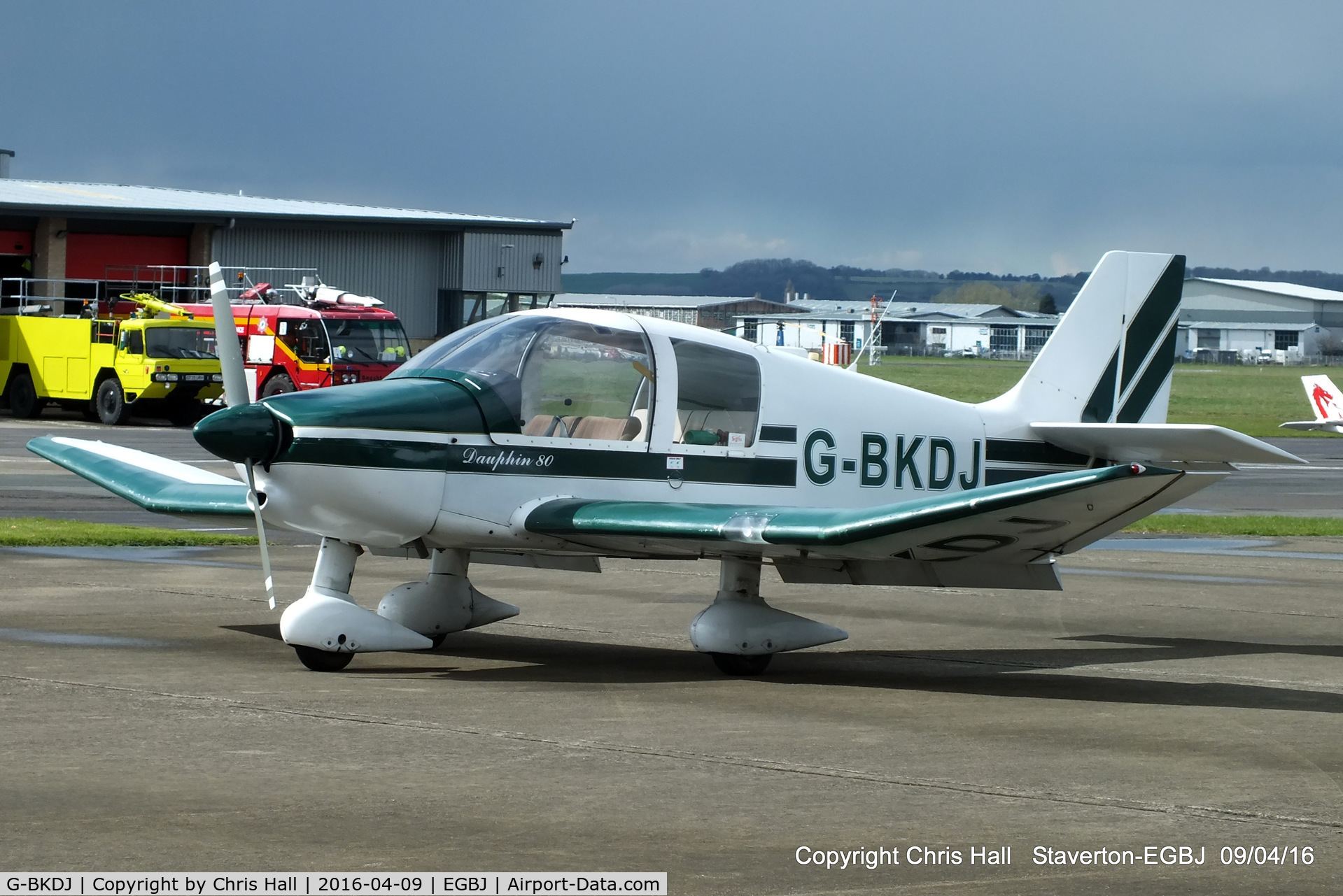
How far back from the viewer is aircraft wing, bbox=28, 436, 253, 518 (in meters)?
10.9

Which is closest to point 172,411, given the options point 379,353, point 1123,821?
point 379,353

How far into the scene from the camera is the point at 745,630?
9656mm

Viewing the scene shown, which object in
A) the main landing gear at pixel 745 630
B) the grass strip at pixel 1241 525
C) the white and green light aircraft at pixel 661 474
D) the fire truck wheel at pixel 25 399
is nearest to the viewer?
the white and green light aircraft at pixel 661 474

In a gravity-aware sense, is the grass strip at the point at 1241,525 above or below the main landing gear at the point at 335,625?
below

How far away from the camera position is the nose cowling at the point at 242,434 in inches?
342

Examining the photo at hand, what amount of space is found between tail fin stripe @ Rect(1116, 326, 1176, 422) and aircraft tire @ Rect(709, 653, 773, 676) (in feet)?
12.3

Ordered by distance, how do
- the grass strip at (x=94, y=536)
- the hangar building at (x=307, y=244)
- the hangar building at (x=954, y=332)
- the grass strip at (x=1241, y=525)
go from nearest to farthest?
the grass strip at (x=94, y=536) → the grass strip at (x=1241, y=525) → the hangar building at (x=307, y=244) → the hangar building at (x=954, y=332)

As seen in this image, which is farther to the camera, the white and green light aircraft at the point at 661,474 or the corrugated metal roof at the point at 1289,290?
the corrugated metal roof at the point at 1289,290

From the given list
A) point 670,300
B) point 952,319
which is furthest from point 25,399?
point 952,319

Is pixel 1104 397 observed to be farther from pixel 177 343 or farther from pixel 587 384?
pixel 177 343

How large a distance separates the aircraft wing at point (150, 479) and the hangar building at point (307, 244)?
37.7 m

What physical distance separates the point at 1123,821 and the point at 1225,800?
0.64 meters

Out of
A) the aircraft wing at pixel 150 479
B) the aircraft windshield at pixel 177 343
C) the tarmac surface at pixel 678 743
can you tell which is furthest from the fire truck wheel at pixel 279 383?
the aircraft wing at pixel 150 479

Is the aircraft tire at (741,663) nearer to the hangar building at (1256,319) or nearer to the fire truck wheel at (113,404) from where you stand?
the fire truck wheel at (113,404)
